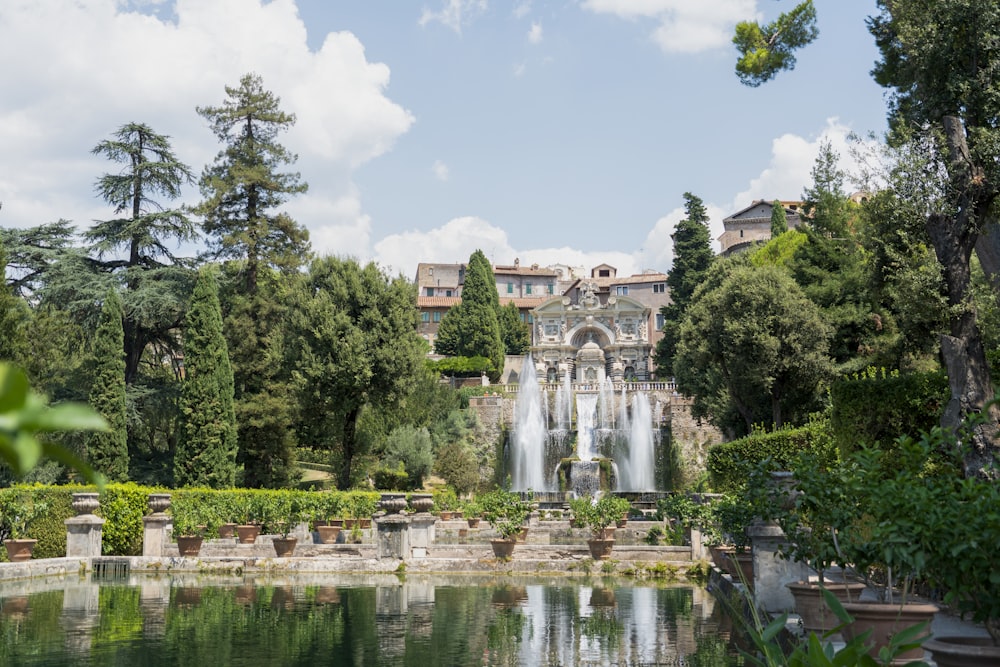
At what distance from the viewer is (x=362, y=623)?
1119 cm

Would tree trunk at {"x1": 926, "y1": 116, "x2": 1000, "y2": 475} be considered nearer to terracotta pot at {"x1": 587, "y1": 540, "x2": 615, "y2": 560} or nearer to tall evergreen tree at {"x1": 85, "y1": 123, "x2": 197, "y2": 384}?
terracotta pot at {"x1": 587, "y1": 540, "x2": 615, "y2": 560}

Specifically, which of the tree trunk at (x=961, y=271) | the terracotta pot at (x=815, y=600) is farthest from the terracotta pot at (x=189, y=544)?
the terracotta pot at (x=815, y=600)

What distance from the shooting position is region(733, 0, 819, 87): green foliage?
16125mm

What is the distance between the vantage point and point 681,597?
45.8ft

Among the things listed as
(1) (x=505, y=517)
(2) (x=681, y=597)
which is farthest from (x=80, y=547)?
(2) (x=681, y=597)

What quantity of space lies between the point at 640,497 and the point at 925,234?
72.1 ft

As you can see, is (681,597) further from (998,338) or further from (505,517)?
(998,338)

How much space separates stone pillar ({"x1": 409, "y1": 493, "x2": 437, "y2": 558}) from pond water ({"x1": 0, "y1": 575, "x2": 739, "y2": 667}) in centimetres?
187

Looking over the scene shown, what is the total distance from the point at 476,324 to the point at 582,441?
20704 millimetres

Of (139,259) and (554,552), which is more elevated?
(139,259)

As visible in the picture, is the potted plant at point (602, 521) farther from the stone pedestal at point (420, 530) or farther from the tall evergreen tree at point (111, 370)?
the tall evergreen tree at point (111, 370)

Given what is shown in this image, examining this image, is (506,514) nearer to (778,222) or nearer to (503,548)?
(503,548)

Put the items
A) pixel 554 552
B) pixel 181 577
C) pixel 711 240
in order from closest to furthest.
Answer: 1. pixel 181 577
2. pixel 554 552
3. pixel 711 240

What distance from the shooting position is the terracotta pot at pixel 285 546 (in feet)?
62.0
